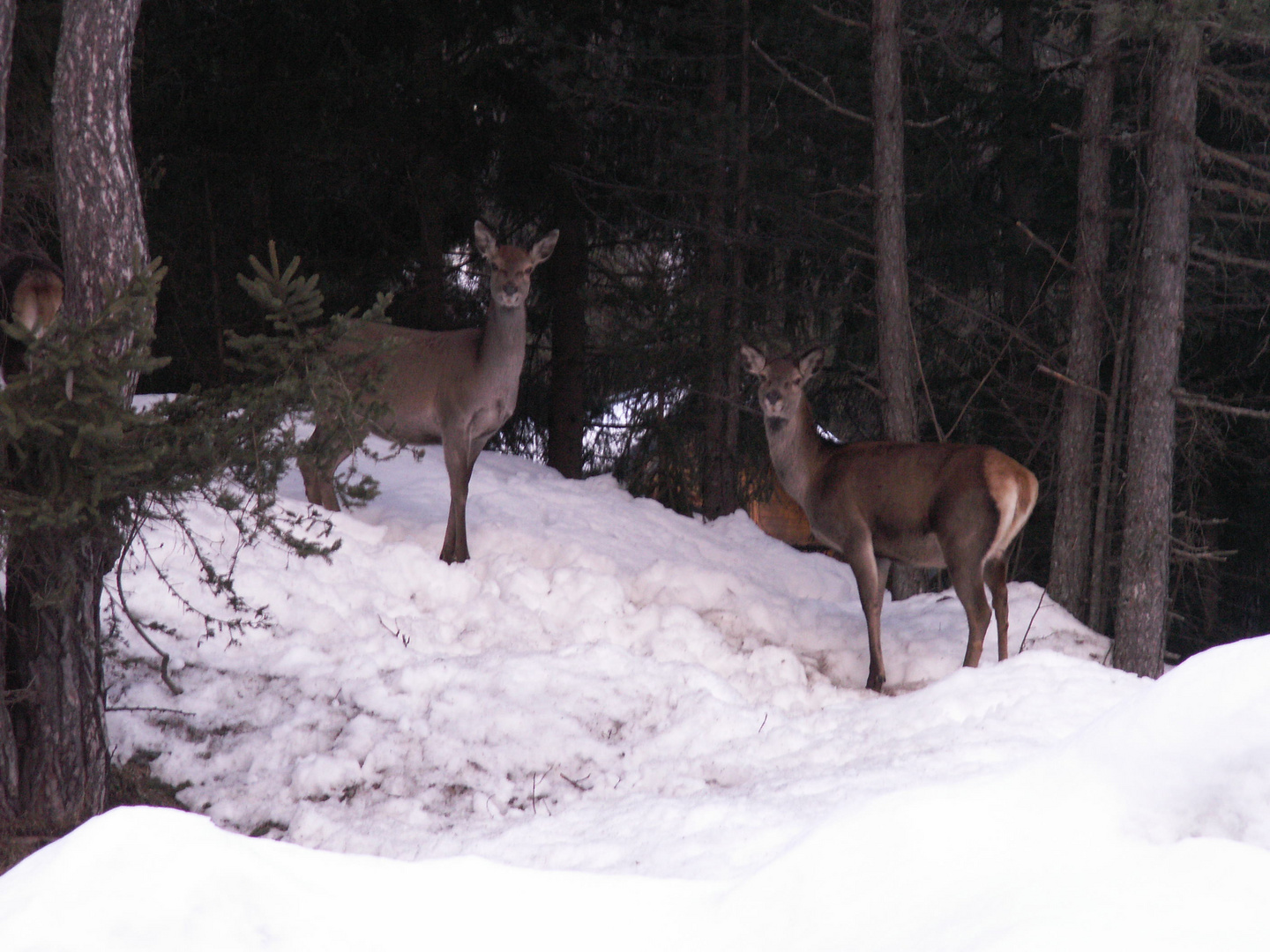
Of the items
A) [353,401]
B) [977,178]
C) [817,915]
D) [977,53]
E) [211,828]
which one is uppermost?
[977,53]

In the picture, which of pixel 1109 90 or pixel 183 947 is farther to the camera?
pixel 1109 90

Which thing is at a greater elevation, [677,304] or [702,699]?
[677,304]

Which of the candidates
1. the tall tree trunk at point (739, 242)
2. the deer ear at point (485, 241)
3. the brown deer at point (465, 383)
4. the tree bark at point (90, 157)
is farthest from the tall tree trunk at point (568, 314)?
the tree bark at point (90, 157)

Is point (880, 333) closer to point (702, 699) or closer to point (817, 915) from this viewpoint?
point (702, 699)

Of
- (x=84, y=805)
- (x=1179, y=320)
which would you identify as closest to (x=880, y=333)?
(x=1179, y=320)

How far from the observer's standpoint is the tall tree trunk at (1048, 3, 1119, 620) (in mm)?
10945

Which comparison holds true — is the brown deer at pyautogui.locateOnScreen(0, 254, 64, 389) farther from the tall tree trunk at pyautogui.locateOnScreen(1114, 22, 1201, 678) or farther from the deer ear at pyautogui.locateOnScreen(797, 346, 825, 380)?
the tall tree trunk at pyautogui.locateOnScreen(1114, 22, 1201, 678)

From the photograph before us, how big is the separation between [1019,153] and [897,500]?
21.9ft

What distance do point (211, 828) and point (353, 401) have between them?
2932mm

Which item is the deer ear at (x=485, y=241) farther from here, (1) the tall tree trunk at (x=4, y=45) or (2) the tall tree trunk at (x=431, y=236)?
(1) the tall tree trunk at (x=4, y=45)

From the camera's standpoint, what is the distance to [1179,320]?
9703mm

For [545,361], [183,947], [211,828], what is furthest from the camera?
[545,361]

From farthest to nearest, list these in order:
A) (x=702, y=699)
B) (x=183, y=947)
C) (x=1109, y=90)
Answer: (x=1109, y=90) → (x=702, y=699) → (x=183, y=947)

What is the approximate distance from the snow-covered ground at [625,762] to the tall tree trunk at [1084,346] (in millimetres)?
670
